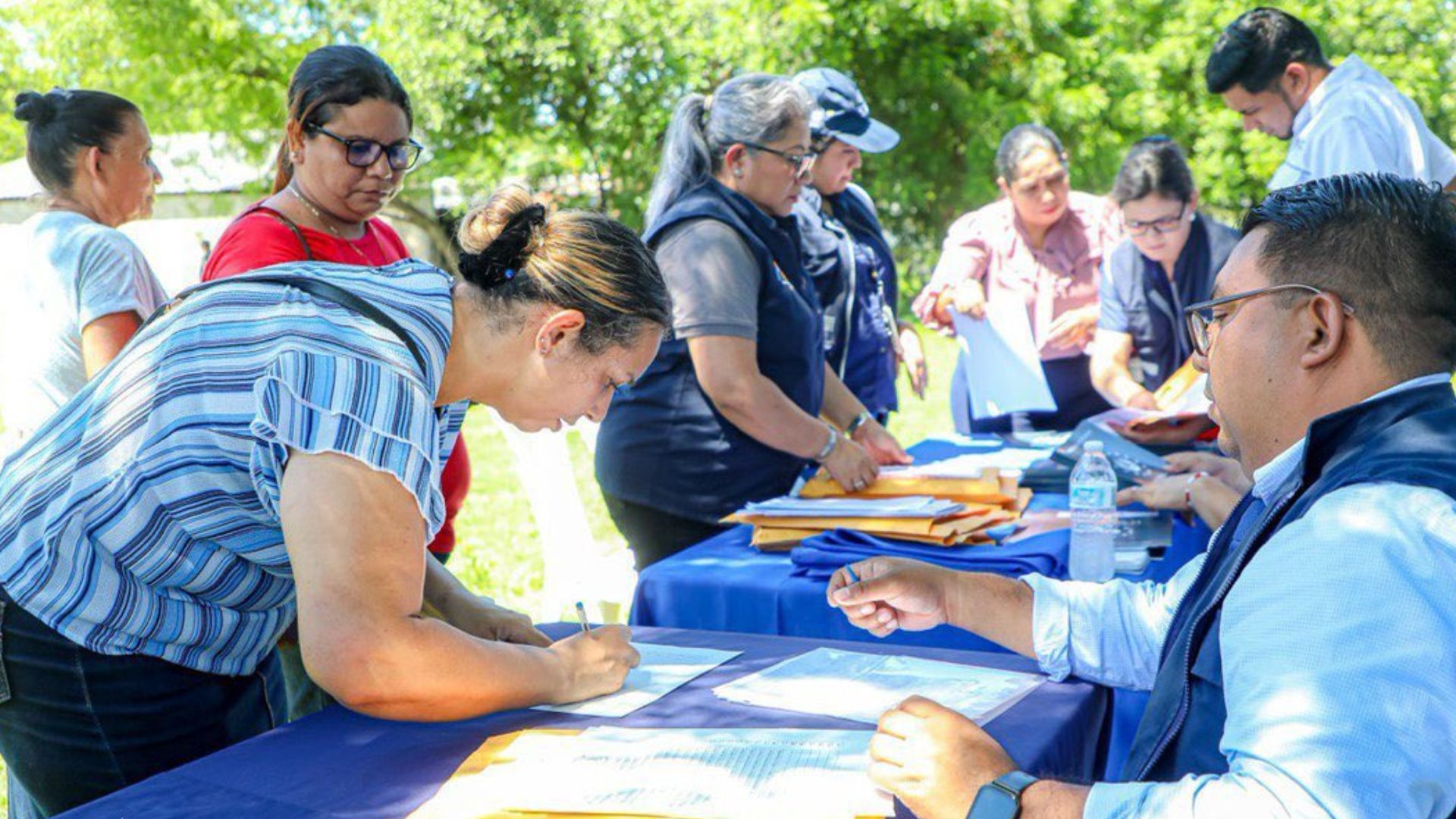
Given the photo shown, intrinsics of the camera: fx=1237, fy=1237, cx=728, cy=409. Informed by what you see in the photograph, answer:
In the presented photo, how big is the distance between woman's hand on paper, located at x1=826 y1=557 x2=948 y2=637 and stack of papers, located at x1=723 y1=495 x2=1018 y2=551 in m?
0.51

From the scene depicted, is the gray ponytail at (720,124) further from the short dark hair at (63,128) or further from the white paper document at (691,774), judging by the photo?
the white paper document at (691,774)

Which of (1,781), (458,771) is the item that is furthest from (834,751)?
(1,781)

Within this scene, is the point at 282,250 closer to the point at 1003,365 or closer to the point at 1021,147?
the point at 1003,365

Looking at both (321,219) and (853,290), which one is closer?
(321,219)

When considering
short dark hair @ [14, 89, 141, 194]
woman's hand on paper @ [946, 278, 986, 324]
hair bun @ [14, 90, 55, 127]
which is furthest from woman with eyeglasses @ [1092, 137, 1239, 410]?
hair bun @ [14, 90, 55, 127]

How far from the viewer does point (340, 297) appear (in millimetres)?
1560

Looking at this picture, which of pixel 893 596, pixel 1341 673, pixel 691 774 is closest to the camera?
pixel 1341 673

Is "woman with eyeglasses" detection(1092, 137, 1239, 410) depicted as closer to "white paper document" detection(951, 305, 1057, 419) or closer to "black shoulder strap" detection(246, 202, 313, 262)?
"white paper document" detection(951, 305, 1057, 419)

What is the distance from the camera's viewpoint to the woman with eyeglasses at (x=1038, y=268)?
4223 mm

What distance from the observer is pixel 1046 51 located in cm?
1639

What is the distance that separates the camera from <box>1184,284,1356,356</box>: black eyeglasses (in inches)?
50.7

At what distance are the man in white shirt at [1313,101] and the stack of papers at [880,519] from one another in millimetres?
1900

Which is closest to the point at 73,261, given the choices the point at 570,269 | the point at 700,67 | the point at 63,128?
the point at 63,128

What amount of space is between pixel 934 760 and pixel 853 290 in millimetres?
2818
